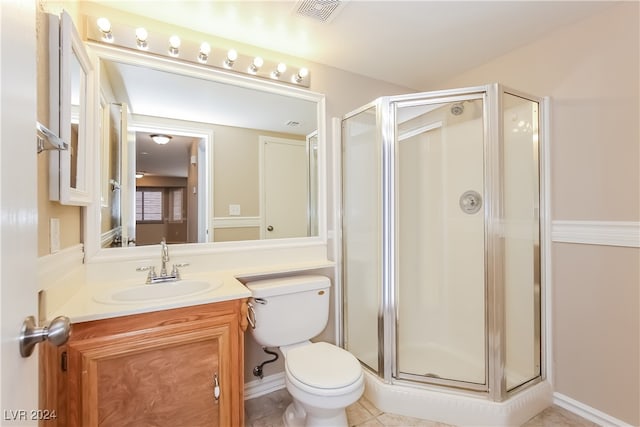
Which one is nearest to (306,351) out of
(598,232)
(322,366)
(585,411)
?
(322,366)

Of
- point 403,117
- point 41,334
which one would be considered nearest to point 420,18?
point 403,117

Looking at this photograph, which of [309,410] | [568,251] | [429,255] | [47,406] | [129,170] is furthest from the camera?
[429,255]

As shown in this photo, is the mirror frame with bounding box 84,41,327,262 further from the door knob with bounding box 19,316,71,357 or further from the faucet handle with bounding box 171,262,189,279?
the door knob with bounding box 19,316,71,357

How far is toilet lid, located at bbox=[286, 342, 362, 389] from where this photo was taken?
53.5 inches

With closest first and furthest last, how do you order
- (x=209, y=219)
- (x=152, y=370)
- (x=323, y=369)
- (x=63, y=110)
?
(x=63, y=110) < (x=152, y=370) < (x=323, y=369) < (x=209, y=219)

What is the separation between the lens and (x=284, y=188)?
204 cm

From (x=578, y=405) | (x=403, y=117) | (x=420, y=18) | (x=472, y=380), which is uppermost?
(x=420, y=18)

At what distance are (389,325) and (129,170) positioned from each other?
173 cm

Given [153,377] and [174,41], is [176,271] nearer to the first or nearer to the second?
[153,377]

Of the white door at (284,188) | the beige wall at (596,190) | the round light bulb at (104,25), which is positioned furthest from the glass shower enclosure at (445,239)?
the round light bulb at (104,25)

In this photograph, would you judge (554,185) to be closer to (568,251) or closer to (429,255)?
(568,251)

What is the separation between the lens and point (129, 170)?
1624 millimetres

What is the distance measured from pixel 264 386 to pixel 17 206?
1811 millimetres

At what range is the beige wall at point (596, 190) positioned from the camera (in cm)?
151
